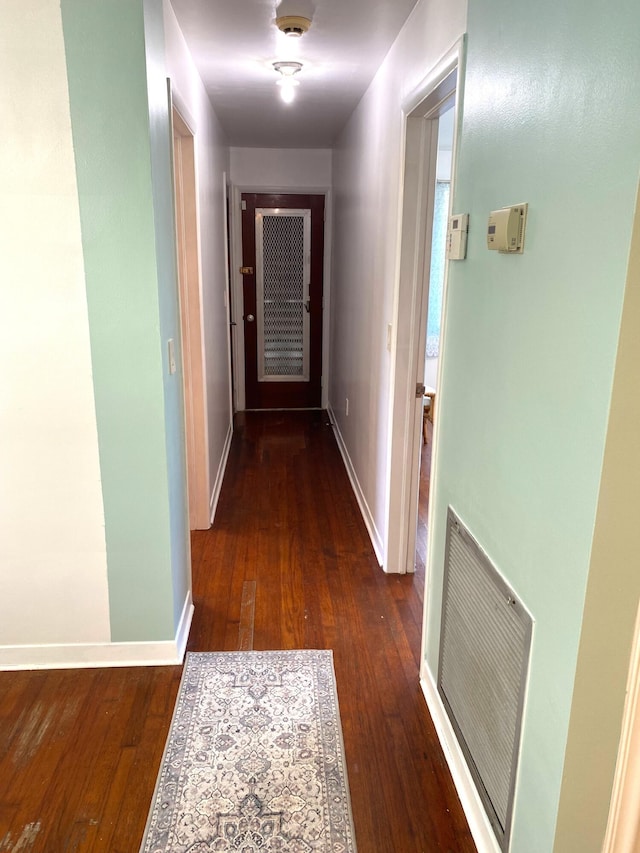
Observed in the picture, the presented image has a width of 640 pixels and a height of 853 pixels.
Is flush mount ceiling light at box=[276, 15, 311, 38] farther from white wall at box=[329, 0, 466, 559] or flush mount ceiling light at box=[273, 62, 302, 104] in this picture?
flush mount ceiling light at box=[273, 62, 302, 104]

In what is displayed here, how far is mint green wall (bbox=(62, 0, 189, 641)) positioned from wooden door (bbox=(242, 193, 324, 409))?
139 inches

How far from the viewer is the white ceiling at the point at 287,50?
2270 millimetres

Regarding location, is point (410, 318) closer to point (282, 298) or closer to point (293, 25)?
point (293, 25)

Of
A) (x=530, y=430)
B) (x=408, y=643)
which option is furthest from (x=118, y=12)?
(x=408, y=643)

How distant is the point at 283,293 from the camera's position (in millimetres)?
5875

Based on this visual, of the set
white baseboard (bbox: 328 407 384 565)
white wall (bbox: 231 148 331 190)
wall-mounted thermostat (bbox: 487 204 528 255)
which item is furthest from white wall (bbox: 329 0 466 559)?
→ wall-mounted thermostat (bbox: 487 204 528 255)

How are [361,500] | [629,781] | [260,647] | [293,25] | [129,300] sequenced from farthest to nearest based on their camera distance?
[361,500] < [260,647] < [293,25] < [129,300] < [629,781]

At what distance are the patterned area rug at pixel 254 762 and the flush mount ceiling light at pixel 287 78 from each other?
2584mm

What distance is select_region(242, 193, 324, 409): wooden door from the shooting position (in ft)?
18.7

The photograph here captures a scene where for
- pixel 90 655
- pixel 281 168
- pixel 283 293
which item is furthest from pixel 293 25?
pixel 283 293

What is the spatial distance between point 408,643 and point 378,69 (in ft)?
8.66

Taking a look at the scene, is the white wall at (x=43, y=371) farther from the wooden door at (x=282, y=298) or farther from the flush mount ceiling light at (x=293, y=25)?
the wooden door at (x=282, y=298)

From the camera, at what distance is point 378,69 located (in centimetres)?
303

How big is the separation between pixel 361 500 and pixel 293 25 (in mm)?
2448
